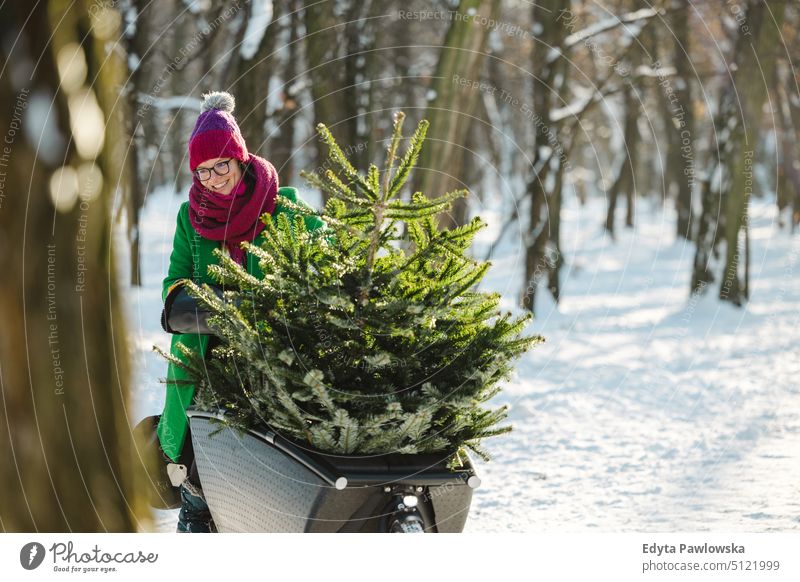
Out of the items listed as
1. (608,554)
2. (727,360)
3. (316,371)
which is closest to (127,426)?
(316,371)

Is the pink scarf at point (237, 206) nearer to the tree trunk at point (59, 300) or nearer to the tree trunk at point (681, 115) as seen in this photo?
the tree trunk at point (59, 300)

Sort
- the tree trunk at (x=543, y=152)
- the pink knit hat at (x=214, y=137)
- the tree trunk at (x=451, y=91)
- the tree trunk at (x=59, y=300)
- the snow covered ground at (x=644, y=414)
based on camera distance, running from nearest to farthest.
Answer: the pink knit hat at (x=214, y=137) < the tree trunk at (x=59, y=300) < the snow covered ground at (x=644, y=414) < the tree trunk at (x=451, y=91) < the tree trunk at (x=543, y=152)

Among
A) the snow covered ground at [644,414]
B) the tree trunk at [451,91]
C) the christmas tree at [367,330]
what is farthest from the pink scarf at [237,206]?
the tree trunk at [451,91]

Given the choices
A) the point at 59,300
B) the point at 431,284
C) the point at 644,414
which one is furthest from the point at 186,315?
the point at 644,414

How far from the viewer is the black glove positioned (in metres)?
2.81

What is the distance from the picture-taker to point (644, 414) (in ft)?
24.2

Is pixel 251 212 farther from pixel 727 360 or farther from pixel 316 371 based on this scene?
pixel 727 360

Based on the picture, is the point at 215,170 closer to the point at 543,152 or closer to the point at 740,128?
the point at 543,152

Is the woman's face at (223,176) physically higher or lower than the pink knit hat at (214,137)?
lower

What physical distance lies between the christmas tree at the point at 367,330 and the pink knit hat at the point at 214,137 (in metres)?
0.50

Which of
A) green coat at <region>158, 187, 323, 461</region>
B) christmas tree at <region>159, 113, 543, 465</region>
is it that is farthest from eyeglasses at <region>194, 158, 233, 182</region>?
christmas tree at <region>159, 113, 543, 465</region>

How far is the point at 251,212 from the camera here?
3.19m

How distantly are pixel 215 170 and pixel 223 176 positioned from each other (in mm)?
36

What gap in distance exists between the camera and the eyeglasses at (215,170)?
10.2ft
